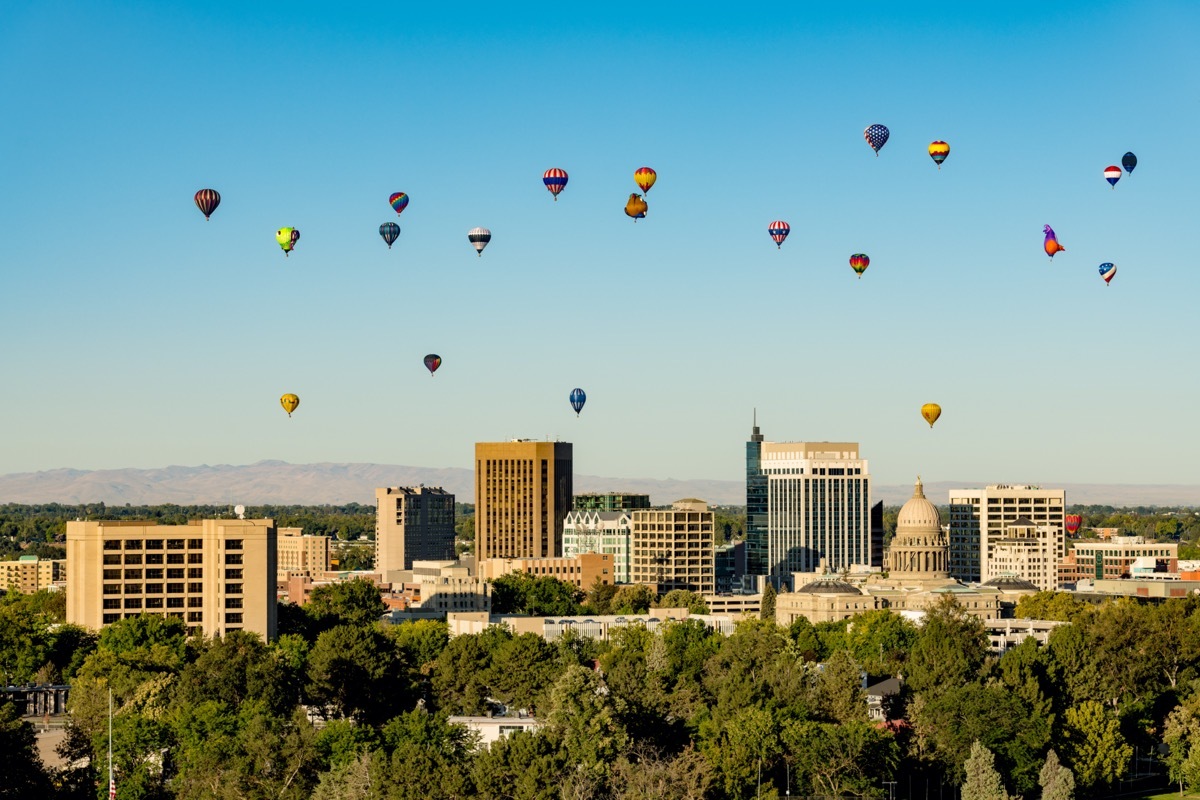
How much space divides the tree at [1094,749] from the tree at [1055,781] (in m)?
4.32

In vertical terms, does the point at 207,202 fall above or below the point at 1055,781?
above

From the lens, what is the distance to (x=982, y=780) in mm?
115375

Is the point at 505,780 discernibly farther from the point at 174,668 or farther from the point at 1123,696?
the point at 1123,696

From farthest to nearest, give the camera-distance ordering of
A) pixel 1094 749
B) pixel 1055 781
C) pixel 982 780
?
pixel 1094 749 → pixel 1055 781 → pixel 982 780

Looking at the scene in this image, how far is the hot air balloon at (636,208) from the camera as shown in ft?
547

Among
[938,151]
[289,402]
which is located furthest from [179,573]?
[938,151]

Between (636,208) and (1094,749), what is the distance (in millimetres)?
58014

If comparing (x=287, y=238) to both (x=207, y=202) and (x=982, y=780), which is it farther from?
(x=982, y=780)

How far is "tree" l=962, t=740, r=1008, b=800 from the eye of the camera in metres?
114

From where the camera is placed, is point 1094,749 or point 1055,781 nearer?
point 1055,781

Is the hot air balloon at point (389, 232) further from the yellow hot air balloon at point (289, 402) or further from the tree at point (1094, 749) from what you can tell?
the tree at point (1094, 749)

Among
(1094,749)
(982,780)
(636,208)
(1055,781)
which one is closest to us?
(982,780)


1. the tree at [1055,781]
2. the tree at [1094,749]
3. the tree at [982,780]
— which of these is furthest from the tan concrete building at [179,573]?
the tree at [1055,781]

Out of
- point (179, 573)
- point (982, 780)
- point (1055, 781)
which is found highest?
point (179, 573)
